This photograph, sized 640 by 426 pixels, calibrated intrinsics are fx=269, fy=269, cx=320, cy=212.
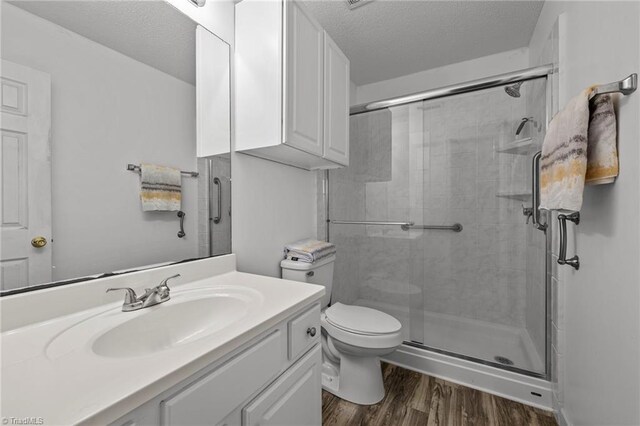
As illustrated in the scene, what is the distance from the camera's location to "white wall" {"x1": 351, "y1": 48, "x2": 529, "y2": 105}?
7.08 feet

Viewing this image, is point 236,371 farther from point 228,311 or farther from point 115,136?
point 115,136

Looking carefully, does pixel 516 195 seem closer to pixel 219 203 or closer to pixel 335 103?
pixel 335 103

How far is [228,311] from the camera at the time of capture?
A: 96cm

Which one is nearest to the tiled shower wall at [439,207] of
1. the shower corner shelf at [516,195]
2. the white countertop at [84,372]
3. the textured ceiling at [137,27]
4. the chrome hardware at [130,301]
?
the shower corner shelf at [516,195]

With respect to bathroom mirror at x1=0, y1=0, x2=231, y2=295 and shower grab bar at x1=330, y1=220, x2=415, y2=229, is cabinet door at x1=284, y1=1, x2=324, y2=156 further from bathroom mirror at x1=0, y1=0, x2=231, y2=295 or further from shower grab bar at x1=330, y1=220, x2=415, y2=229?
shower grab bar at x1=330, y1=220, x2=415, y2=229

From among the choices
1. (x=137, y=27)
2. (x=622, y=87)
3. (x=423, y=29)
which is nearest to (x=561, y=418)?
(x=622, y=87)

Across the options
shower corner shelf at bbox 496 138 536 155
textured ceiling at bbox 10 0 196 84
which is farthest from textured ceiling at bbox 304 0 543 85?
textured ceiling at bbox 10 0 196 84

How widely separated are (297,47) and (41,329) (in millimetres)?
1361

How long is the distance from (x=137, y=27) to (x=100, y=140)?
18.2 inches

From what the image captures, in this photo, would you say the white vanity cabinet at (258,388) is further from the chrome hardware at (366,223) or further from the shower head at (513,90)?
the shower head at (513,90)

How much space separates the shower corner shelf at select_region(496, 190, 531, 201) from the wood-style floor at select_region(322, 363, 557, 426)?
4.29 feet

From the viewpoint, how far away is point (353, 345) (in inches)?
57.4

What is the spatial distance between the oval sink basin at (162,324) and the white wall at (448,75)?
2.35m

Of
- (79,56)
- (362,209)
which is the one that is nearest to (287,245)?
(362,209)
